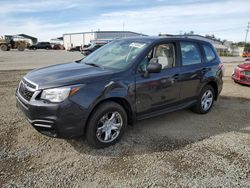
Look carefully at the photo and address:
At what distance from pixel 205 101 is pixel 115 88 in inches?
110

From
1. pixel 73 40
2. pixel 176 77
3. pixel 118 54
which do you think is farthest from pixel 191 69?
pixel 73 40

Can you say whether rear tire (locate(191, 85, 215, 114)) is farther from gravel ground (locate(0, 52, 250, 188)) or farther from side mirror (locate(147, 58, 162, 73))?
side mirror (locate(147, 58, 162, 73))

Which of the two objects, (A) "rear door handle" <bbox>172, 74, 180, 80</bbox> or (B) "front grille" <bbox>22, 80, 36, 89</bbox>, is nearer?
(B) "front grille" <bbox>22, 80, 36, 89</bbox>

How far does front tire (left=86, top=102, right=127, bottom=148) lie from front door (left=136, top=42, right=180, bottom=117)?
15.3 inches

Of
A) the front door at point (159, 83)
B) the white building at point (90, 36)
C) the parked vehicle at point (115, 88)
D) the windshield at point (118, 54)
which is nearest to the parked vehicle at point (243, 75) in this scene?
the parked vehicle at point (115, 88)

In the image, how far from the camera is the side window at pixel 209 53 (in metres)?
5.25

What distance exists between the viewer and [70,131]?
321cm

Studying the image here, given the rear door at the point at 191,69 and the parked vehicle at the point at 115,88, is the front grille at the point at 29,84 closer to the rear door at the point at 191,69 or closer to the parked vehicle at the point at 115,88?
the parked vehicle at the point at 115,88

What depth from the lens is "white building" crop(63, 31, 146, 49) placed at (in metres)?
63.4

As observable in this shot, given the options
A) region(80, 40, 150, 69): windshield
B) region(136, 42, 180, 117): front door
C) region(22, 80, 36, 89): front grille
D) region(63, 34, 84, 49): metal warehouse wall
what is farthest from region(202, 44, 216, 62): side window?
Answer: region(63, 34, 84, 49): metal warehouse wall

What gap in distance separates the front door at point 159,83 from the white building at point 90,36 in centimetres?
5422

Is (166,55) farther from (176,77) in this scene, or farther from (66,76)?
(66,76)

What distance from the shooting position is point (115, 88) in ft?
11.4

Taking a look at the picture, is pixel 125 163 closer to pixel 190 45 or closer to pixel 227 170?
pixel 227 170
